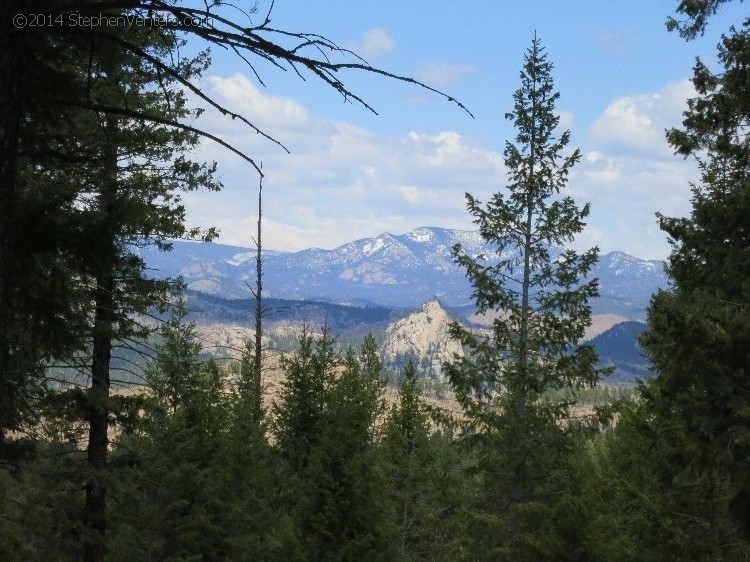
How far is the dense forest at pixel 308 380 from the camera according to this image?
5344 millimetres

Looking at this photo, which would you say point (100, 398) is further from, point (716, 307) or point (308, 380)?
point (308, 380)

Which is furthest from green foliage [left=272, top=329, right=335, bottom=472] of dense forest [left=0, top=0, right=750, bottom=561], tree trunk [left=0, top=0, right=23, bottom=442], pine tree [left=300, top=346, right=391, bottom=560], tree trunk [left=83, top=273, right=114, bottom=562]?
tree trunk [left=0, top=0, right=23, bottom=442]

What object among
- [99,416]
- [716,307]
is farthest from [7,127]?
[99,416]

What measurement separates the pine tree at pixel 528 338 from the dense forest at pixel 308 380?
0.21 ft

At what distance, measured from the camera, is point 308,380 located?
2783 centimetres

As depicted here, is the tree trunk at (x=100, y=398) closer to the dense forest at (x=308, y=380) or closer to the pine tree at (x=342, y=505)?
the dense forest at (x=308, y=380)

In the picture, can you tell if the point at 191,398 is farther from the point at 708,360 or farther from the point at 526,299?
the point at 708,360

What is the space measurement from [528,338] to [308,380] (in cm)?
1176

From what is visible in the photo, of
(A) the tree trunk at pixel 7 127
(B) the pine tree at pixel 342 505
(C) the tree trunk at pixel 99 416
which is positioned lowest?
(B) the pine tree at pixel 342 505

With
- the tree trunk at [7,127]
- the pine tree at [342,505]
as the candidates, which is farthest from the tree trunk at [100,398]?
the tree trunk at [7,127]

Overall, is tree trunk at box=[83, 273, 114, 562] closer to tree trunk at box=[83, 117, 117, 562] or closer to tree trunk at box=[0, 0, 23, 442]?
tree trunk at box=[83, 117, 117, 562]

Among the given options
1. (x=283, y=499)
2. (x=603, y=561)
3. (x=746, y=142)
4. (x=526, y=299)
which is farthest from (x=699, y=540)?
(x=283, y=499)

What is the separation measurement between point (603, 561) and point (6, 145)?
1863 cm

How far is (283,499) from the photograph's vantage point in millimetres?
24922
